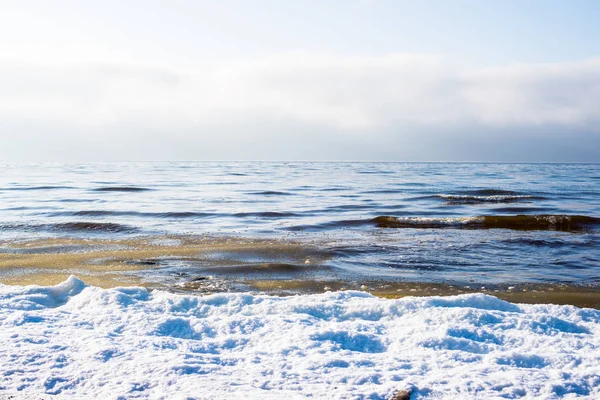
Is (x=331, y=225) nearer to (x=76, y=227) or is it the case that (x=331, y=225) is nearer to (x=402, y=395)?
(x=76, y=227)

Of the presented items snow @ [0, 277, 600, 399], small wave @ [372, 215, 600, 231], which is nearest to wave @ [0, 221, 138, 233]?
small wave @ [372, 215, 600, 231]

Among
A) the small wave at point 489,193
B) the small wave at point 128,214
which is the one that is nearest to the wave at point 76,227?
the small wave at point 128,214

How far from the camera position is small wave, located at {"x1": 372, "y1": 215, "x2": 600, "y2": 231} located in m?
12.6

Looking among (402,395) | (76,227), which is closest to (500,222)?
(76,227)

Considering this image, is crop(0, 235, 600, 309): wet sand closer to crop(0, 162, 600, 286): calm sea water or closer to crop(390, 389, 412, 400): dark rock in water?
crop(0, 162, 600, 286): calm sea water

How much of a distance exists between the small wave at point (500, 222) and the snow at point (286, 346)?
8.40m

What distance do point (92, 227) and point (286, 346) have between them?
30.4ft

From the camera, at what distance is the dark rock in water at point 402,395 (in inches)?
103

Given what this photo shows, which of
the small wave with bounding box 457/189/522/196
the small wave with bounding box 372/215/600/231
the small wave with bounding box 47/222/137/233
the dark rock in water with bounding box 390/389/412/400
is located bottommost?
the small wave with bounding box 372/215/600/231

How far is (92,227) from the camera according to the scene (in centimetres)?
1142

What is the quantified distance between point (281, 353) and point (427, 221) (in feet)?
34.7

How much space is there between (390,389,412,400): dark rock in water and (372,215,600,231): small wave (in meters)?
9.71

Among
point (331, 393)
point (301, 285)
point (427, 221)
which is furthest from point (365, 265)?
point (427, 221)

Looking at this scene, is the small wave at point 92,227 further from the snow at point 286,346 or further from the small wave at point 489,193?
the small wave at point 489,193
